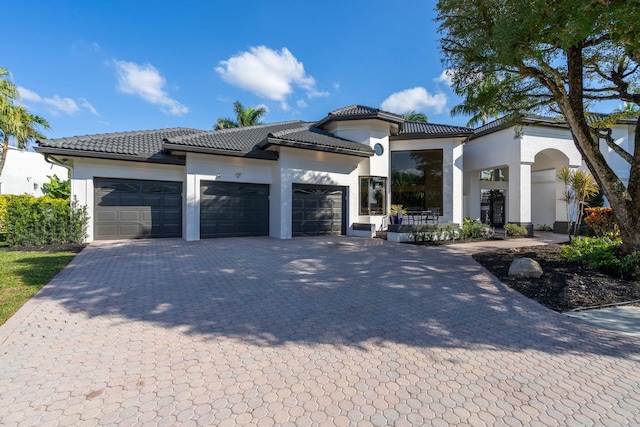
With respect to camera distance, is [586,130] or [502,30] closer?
[502,30]

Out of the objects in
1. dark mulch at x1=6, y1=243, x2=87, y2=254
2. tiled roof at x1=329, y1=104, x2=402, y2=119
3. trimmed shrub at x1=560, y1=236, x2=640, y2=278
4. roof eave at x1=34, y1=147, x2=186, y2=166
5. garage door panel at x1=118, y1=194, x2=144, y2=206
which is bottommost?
dark mulch at x1=6, y1=243, x2=87, y2=254

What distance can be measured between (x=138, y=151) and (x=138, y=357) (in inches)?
470

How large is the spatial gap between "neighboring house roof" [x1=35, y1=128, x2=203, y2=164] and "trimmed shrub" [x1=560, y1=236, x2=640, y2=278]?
47.6 feet

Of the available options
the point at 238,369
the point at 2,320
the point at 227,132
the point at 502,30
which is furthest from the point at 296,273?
the point at 227,132

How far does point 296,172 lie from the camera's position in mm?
14109

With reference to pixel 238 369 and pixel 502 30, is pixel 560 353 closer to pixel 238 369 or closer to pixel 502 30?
pixel 238 369

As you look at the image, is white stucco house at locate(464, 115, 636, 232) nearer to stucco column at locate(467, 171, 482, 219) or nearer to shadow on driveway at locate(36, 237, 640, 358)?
stucco column at locate(467, 171, 482, 219)

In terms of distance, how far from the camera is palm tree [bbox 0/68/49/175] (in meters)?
13.7

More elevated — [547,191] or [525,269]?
[547,191]

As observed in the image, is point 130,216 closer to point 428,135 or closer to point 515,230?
point 428,135

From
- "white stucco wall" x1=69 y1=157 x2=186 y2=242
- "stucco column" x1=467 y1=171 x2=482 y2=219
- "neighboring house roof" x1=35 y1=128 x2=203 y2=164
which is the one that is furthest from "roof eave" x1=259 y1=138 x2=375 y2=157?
"stucco column" x1=467 y1=171 x2=482 y2=219

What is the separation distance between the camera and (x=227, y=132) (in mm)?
15727

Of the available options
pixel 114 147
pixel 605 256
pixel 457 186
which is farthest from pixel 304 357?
pixel 457 186

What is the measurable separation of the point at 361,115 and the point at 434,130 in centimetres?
500
